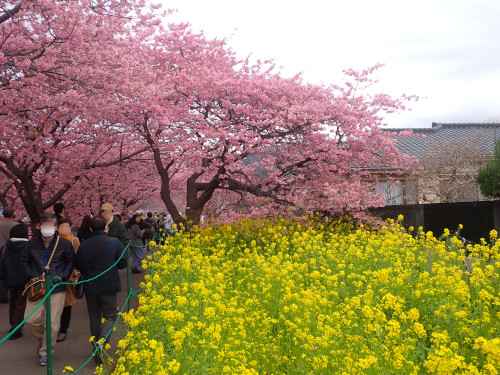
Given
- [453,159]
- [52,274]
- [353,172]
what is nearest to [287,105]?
[353,172]

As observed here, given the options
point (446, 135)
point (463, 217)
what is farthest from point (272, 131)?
point (446, 135)

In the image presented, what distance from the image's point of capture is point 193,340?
5.16m

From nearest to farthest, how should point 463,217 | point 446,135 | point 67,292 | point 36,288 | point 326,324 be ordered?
point 326,324 → point 36,288 → point 67,292 → point 463,217 → point 446,135

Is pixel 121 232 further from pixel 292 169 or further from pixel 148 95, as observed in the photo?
pixel 292 169

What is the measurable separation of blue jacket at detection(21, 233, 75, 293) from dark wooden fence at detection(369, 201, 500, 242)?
12.8 metres

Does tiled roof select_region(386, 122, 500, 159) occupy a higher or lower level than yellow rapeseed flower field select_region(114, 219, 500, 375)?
higher

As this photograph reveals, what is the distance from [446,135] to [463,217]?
1701 centimetres

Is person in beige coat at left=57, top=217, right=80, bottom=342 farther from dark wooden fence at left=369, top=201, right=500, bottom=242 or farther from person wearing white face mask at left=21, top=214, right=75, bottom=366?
dark wooden fence at left=369, top=201, right=500, bottom=242

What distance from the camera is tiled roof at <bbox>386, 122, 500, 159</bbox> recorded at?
29906 mm

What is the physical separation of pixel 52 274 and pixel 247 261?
11.3 feet

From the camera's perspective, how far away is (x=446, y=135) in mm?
33250

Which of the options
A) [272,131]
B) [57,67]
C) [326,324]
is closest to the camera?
[326,324]

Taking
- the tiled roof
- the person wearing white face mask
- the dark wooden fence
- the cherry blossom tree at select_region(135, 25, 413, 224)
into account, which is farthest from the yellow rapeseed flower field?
the tiled roof

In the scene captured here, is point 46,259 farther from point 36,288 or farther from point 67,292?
point 67,292
